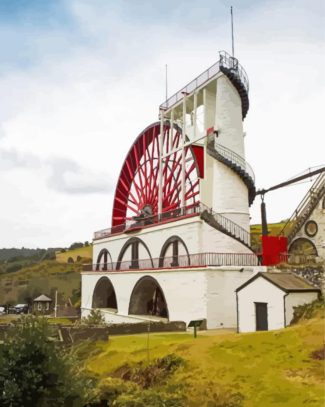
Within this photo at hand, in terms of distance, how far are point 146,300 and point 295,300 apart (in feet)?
53.6

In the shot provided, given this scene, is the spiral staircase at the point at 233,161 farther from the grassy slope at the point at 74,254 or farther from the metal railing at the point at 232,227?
the grassy slope at the point at 74,254

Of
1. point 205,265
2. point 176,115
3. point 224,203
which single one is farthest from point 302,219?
point 176,115

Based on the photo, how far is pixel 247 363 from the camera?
41.5 feet

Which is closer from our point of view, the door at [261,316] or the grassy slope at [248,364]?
the grassy slope at [248,364]

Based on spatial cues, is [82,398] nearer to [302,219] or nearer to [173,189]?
[302,219]

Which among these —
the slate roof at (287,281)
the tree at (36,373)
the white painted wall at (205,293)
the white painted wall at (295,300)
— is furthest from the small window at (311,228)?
the tree at (36,373)

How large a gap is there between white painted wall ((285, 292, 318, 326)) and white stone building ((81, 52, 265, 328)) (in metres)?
4.48

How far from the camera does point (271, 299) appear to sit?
18031 mm

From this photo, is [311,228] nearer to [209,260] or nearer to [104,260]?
[209,260]

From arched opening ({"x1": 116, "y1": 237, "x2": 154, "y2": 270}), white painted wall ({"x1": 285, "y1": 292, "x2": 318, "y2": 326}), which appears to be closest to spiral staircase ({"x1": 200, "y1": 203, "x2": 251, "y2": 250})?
arched opening ({"x1": 116, "y1": 237, "x2": 154, "y2": 270})

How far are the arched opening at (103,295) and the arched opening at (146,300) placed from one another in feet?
22.8

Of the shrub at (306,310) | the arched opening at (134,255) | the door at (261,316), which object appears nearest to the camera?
the shrub at (306,310)

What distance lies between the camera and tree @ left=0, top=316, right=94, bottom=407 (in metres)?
9.26

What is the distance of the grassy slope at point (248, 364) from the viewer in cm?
1038
